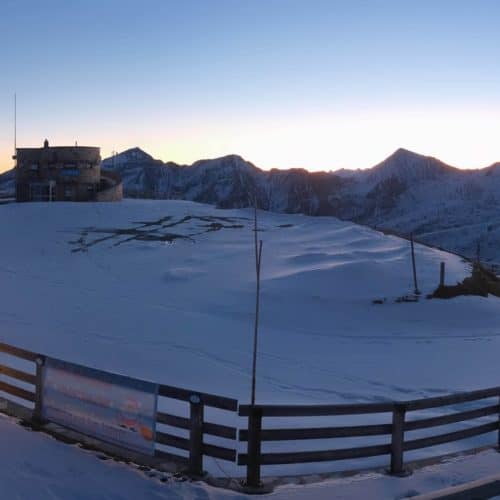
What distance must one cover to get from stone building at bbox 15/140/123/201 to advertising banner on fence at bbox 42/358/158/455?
49680mm

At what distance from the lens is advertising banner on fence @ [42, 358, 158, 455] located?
7.46 m

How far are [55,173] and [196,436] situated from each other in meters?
52.2

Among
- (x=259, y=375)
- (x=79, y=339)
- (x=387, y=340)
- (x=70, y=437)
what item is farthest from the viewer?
(x=387, y=340)

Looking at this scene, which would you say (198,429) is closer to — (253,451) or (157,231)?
(253,451)

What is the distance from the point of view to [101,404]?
7.86 metres

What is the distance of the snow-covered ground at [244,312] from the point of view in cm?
1642

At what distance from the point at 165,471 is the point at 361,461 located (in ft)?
9.55

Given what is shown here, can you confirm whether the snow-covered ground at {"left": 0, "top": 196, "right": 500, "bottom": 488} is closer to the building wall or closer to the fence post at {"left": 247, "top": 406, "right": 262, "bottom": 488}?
the fence post at {"left": 247, "top": 406, "right": 262, "bottom": 488}

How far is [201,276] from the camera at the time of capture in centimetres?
2997

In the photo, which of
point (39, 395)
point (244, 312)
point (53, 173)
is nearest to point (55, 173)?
point (53, 173)

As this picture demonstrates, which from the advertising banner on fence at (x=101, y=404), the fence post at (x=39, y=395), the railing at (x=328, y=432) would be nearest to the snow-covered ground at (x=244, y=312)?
the railing at (x=328, y=432)

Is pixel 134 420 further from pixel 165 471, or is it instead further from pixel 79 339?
pixel 79 339

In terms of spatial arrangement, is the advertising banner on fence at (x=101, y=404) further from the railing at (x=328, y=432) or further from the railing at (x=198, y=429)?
the railing at (x=328, y=432)

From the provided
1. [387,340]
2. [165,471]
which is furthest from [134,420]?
[387,340]
